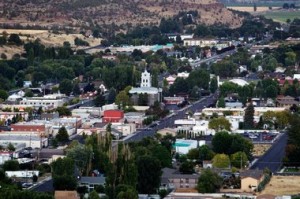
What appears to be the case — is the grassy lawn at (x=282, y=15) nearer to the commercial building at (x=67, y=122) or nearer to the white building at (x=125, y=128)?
the commercial building at (x=67, y=122)

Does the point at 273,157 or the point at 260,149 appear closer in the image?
the point at 273,157

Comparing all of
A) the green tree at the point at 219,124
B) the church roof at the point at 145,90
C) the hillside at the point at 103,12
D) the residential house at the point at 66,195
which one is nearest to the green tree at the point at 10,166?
the residential house at the point at 66,195

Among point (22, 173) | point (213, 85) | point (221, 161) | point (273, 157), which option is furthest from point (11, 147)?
point (213, 85)

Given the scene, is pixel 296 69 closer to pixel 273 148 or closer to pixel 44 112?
pixel 44 112

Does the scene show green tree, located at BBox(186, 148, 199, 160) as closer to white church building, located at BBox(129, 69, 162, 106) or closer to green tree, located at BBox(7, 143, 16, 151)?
green tree, located at BBox(7, 143, 16, 151)

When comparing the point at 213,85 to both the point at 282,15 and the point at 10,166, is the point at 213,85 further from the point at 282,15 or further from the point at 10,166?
the point at 282,15

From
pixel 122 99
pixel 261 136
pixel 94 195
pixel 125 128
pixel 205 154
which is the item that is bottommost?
pixel 122 99

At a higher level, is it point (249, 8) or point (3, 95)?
point (3, 95)

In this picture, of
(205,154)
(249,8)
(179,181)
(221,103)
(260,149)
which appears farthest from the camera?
(249,8)
